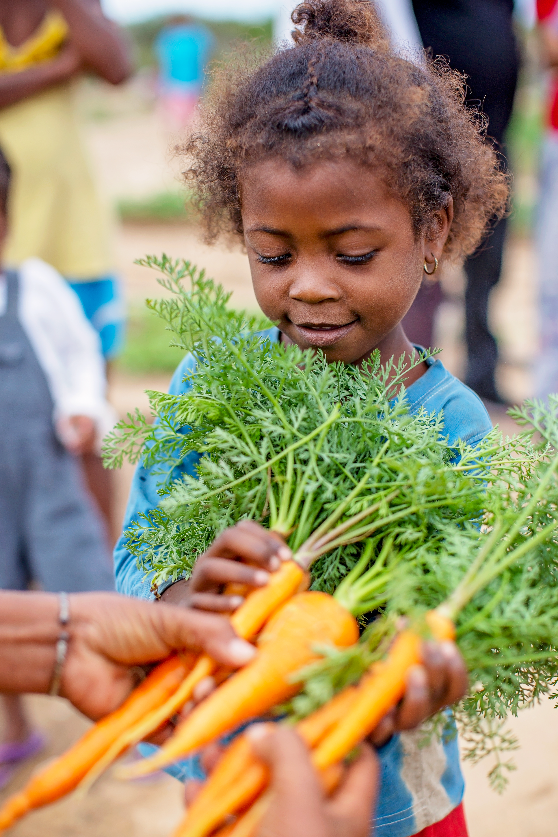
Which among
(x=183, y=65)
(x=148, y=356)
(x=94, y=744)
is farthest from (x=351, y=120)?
(x=183, y=65)

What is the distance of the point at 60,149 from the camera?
4145mm

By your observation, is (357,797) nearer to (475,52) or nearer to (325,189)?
(325,189)

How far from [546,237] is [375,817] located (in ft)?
11.3

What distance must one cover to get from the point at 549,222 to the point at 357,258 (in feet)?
9.59

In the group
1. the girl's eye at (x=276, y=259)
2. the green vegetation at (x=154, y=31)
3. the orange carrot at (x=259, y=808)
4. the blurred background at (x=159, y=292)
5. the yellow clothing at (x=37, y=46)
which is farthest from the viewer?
the green vegetation at (x=154, y=31)

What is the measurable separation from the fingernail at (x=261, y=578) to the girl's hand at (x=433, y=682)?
31cm

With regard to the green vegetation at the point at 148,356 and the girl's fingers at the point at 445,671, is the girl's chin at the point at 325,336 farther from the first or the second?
the green vegetation at the point at 148,356

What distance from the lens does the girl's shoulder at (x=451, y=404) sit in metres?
1.87

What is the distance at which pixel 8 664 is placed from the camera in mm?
1599

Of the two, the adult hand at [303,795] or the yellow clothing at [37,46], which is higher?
the yellow clothing at [37,46]

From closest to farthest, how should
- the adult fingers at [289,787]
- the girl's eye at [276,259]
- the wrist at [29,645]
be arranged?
the adult fingers at [289,787] < the wrist at [29,645] < the girl's eye at [276,259]

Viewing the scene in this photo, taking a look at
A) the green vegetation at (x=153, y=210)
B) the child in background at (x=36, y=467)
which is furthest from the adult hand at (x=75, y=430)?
the green vegetation at (x=153, y=210)

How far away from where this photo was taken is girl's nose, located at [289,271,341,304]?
179 cm

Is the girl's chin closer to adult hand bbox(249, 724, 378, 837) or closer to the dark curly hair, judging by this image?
the dark curly hair
